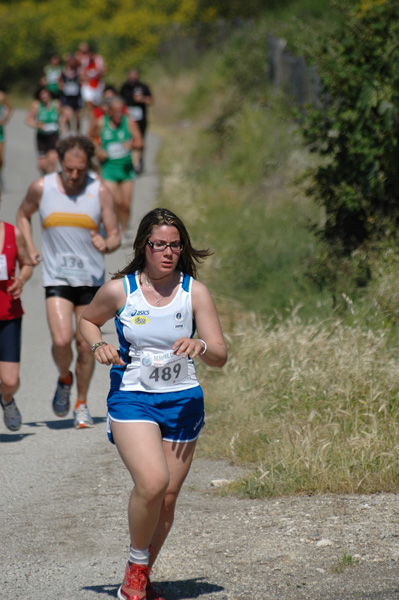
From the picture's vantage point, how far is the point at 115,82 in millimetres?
34938

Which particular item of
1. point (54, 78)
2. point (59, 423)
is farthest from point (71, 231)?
point (54, 78)

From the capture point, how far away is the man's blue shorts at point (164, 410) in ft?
13.7

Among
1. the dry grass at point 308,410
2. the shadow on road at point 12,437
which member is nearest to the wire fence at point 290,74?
the dry grass at point 308,410

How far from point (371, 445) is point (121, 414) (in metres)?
2.15

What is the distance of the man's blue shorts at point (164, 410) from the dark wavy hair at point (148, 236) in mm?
566

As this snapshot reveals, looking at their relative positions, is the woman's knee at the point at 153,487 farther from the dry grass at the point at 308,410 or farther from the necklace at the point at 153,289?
the dry grass at the point at 308,410

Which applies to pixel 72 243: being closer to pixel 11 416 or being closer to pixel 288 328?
pixel 11 416

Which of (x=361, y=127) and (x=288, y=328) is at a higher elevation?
(x=361, y=127)

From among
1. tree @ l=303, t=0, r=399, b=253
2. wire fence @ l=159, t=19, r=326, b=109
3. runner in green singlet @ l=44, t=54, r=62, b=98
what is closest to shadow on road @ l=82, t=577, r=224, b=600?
tree @ l=303, t=0, r=399, b=253

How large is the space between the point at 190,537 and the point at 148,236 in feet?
5.53

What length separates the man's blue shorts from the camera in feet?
13.7

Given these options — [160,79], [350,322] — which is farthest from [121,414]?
[160,79]

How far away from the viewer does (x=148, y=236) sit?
437 cm

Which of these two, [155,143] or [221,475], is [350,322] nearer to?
[221,475]
